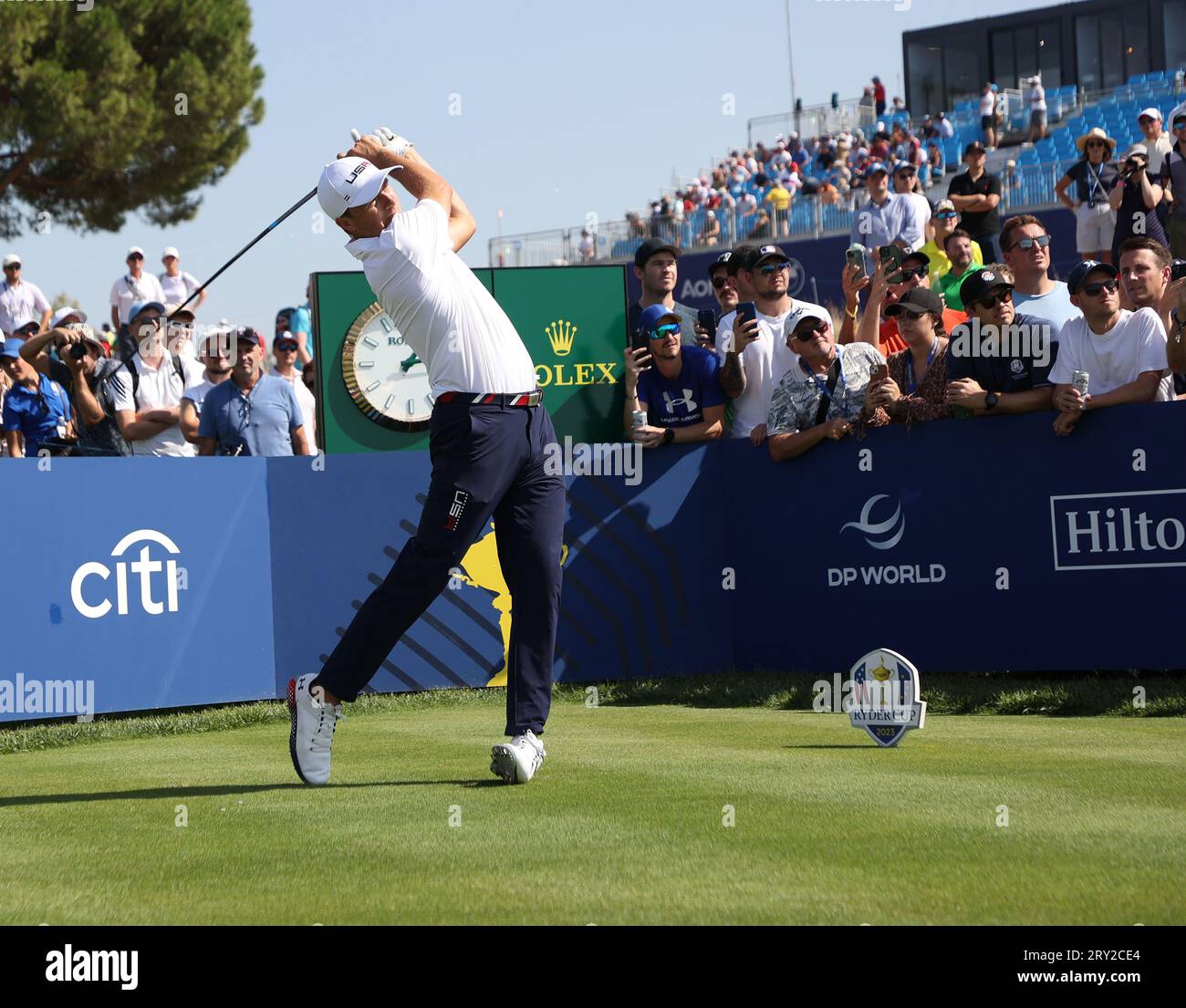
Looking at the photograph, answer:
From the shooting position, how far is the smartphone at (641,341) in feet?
36.7

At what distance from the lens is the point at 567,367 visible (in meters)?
11.8

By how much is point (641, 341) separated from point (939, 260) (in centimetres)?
378

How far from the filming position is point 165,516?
9820 millimetres

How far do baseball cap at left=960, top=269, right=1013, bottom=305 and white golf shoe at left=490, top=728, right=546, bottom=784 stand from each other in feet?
15.5

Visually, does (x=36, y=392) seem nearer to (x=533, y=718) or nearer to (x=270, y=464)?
(x=270, y=464)

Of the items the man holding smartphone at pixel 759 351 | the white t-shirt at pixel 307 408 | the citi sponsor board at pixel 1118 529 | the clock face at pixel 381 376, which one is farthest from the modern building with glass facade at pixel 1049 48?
the citi sponsor board at pixel 1118 529

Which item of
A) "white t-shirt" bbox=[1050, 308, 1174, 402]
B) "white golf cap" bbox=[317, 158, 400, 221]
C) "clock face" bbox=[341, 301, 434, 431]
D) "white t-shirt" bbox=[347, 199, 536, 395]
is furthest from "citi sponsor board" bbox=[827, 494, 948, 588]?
"white golf cap" bbox=[317, 158, 400, 221]

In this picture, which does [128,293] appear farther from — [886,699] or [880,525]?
[886,699]

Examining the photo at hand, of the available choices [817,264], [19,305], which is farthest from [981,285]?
[817,264]

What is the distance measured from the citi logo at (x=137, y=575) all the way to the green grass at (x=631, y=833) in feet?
6.61

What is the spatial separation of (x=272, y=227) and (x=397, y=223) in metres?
2.73
